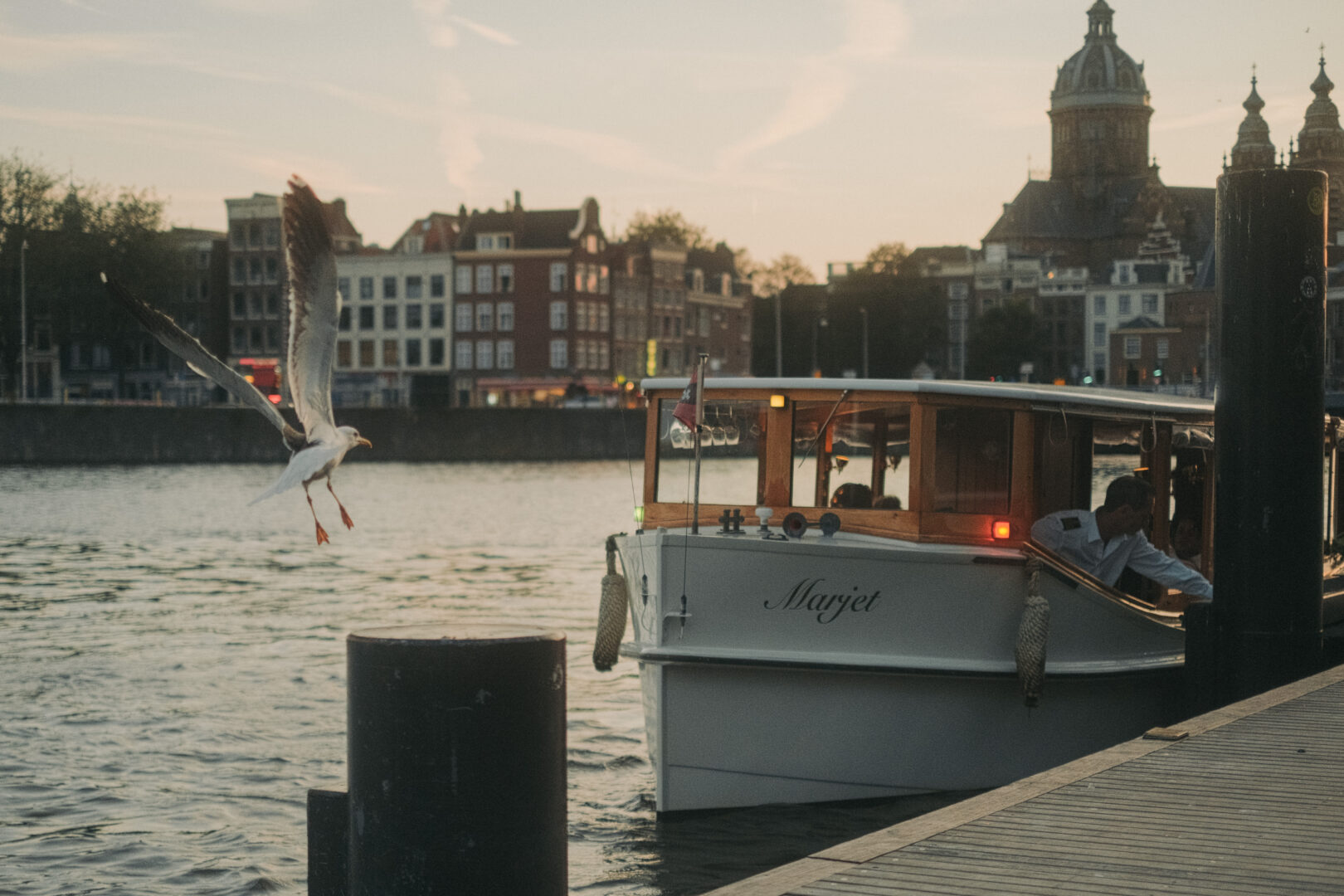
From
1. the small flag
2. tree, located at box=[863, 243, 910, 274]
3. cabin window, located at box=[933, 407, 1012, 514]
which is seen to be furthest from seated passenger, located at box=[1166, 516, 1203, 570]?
tree, located at box=[863, 243, 910, 274]

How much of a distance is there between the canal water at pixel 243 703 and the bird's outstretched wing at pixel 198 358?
3.24m

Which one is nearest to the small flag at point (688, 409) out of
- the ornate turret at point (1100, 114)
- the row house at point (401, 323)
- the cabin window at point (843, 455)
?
the cabin window at point (843, 455)

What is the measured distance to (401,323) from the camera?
95.1 meters

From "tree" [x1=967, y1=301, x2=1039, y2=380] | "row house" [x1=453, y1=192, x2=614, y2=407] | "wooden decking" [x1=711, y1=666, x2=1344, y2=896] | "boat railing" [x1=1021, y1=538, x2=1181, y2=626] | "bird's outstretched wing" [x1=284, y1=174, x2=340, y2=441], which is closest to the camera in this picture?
"wooden decking" [x1=711, y1=666, x2=1344, y2=896]

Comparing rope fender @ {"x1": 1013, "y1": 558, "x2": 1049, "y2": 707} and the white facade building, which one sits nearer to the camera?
rope fender @ {"x1": 1013, "y1": 558, "x2": 1049, "y2": 707}

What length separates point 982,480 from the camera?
10.4 m

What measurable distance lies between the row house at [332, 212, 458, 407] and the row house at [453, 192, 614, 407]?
951mm

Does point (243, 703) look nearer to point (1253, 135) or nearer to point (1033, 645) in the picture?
point (1033, 645)

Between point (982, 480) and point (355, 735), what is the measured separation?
6005 mm

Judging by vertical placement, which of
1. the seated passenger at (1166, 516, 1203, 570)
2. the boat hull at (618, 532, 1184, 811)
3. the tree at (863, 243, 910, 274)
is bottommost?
the boat hull at (618, 532, 1184, 811)

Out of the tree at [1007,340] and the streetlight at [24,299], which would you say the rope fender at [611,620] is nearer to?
the streetlight at [24,299]

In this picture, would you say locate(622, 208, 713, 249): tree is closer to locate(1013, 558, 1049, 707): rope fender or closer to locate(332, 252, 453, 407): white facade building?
locate(332, 252, 453, 407): white facade building

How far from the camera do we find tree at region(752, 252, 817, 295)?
134 m

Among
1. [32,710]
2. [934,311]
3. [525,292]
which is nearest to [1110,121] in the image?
[934,311]
